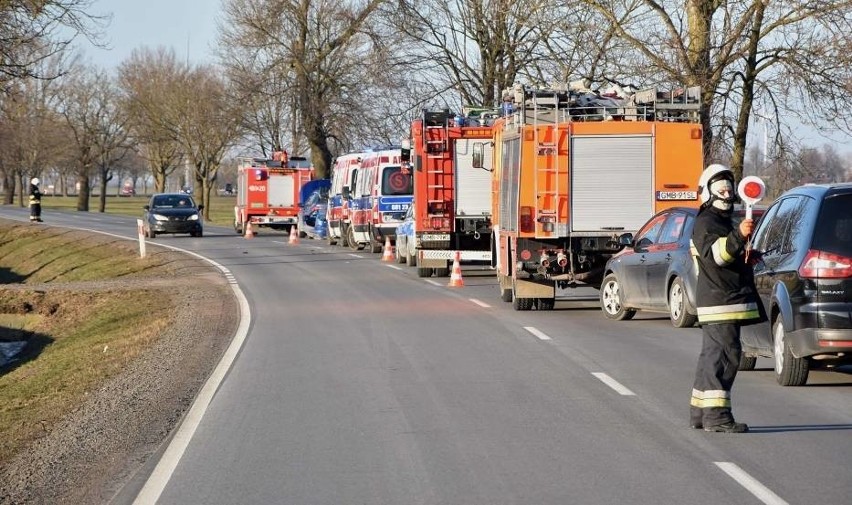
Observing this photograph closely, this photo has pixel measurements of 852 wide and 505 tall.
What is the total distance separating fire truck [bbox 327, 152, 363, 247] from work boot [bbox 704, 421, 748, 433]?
2963cm

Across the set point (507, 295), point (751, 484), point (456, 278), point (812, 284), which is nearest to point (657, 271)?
point (507, 295)

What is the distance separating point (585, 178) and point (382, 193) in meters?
16.2

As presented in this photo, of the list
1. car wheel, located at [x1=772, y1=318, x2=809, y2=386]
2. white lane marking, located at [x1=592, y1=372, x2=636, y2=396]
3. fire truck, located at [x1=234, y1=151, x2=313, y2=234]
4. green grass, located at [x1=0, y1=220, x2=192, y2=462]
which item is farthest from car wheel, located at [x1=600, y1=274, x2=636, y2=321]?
fire truck, located at [x1=234, y1=151, x2=313, y2=234]

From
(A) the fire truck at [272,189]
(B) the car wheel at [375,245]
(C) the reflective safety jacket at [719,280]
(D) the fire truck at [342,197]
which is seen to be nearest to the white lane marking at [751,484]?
(C) the reflective safety jacket at [719,280]

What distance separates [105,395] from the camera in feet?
39.8

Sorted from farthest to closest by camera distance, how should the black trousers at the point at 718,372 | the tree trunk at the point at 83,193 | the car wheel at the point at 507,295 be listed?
the tree trunk at the point at 83,193 < the car wheel at the point at 507,295 < the black trousers at the point at 718,372

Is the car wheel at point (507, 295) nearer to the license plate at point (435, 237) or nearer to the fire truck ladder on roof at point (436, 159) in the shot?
the license plate at point (435, 237)

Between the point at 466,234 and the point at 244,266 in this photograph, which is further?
the point at 244,266

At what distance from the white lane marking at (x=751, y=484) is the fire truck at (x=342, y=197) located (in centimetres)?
3079

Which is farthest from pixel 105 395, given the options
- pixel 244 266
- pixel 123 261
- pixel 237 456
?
pixel 123 261

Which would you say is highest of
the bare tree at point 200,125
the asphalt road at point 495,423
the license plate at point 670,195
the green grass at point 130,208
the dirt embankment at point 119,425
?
the bare tree at point 200,125

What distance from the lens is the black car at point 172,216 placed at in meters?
47.0

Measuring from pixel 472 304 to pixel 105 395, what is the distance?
9.21m

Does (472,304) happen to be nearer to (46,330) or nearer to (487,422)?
(46,330)
